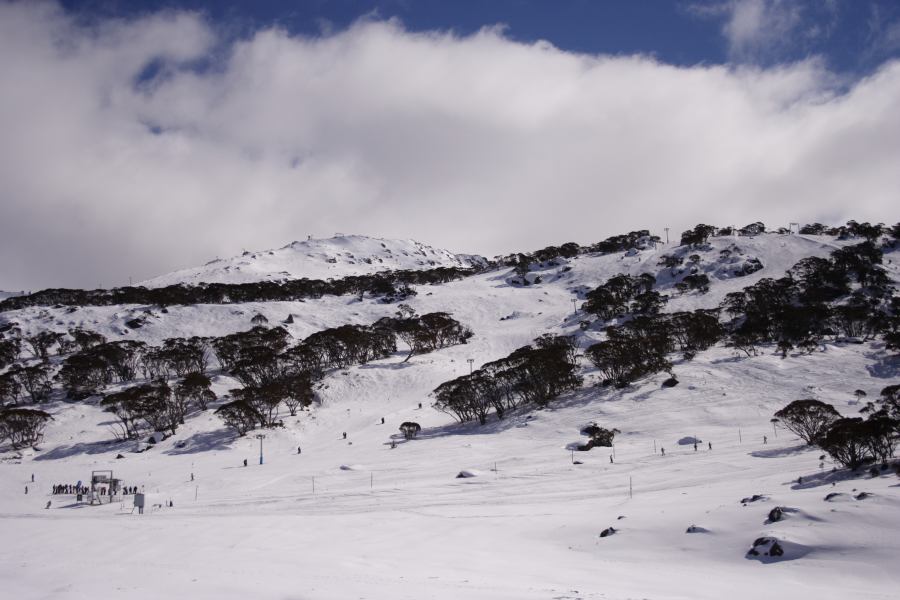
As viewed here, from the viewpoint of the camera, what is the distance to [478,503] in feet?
93.7

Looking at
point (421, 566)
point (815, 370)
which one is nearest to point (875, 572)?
point (421, 566)

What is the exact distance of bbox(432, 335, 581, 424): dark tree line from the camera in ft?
196

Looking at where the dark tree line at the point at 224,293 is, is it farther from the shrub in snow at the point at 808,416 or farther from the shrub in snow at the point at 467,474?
the shrub in snow at the point at 808,416

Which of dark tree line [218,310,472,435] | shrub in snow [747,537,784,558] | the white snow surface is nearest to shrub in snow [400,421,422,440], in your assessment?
the white snow surface

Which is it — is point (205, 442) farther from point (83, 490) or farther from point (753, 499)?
point (753, 499)

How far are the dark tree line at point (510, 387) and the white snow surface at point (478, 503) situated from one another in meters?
2.20

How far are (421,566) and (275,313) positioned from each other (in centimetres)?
11101

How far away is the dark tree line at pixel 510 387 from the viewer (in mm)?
59656

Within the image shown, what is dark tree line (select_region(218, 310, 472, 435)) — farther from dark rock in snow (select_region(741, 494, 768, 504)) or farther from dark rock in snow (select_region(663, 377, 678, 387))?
dark rock in snow (select_region(741, 494, 768, 504))

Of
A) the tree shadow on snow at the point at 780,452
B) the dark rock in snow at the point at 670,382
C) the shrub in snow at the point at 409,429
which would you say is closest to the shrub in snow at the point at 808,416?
the tree shadow on snow at the point at 780,452

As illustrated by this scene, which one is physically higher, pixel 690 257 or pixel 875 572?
pixel 690 257

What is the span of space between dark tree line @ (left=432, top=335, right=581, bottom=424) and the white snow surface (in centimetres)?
220

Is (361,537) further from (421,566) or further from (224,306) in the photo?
(224,306)

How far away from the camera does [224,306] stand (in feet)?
404
